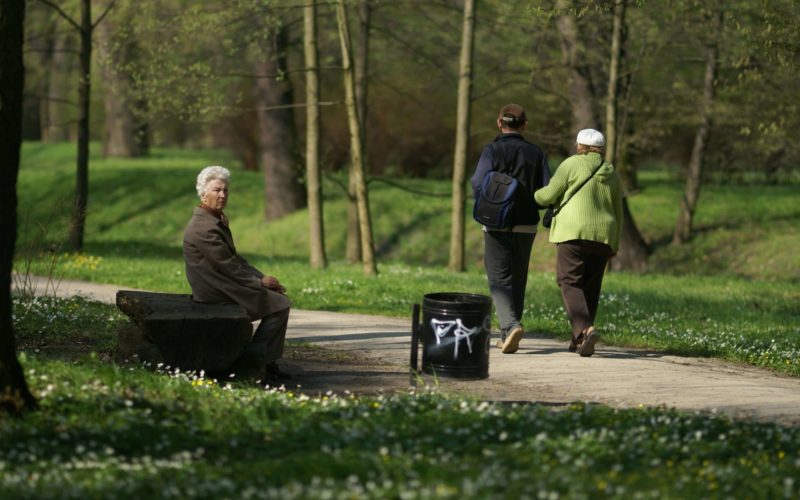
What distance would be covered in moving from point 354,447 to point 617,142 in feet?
50.9

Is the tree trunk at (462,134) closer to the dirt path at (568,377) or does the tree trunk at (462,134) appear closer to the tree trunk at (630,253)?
the tree trunk at (630,253)

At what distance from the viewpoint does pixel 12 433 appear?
6.80m

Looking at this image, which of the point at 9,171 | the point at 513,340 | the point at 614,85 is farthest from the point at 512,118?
the point at 614,85

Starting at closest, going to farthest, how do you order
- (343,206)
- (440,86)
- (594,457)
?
(594,457), (440,86), (343,206)

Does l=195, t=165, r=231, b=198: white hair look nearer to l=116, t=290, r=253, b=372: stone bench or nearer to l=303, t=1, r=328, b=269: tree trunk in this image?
l=116, t=290, r=253, b=372: stone bench

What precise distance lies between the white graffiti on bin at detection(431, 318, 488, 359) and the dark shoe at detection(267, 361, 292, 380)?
1.49 meters

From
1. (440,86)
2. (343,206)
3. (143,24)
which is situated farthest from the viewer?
(343,206)

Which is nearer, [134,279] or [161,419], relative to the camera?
[161,419]

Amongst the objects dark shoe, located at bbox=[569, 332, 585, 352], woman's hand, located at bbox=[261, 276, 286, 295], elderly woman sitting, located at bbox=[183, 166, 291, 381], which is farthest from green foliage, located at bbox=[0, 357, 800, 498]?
dark shoe, located at bbox=[569, 332, 585, 352]

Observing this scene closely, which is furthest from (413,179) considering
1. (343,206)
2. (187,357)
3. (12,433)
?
(12,433)

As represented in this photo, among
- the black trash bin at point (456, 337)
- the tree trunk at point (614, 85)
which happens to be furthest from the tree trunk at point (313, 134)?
the black trash bin at point (456, 337)

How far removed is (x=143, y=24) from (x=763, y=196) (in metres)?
16.9

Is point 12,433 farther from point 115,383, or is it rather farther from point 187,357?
point 187,357

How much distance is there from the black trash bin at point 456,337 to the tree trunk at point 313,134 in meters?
10.2
